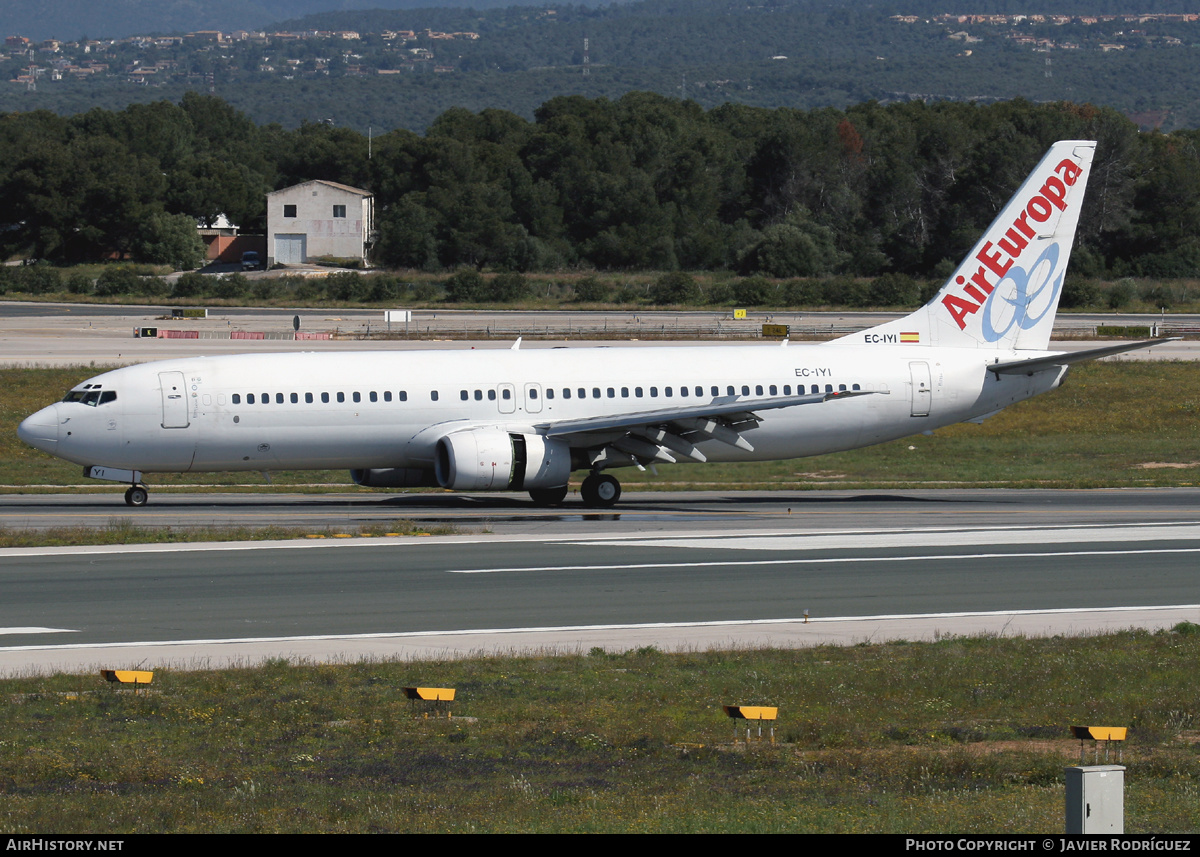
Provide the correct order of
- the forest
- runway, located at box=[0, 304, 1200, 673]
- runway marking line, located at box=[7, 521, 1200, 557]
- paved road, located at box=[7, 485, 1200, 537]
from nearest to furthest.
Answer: runway, located at box=[0, 304, 1200, 673]
runway marking line, located at box=[7, 521, 1200, 557]
paved road, located at box=[7, 485, 1200, 537]
the forest

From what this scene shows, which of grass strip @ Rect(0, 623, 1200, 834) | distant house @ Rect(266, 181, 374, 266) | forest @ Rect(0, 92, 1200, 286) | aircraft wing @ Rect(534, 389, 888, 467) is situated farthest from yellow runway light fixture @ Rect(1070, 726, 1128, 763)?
distant house @ Rect(266, 181, 374, 266)

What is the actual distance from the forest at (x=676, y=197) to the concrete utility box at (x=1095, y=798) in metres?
133

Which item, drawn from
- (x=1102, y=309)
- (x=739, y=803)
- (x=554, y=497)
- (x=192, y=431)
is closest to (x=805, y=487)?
(x=554, y=497)

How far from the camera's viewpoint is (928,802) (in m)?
13.5

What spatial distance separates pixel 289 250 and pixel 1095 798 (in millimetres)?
166441

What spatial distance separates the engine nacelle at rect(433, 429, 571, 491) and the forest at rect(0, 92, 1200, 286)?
105 m

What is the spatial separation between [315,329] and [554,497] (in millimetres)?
60154

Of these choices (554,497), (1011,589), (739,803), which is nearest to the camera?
(739,803)

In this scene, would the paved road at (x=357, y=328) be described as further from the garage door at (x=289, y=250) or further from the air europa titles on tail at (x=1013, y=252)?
the garage door at (x=289, y=250)

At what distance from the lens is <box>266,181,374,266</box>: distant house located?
168 meters

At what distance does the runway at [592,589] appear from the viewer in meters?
22.5

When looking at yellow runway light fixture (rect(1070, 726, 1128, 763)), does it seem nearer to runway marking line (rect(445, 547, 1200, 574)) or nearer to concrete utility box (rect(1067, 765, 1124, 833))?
concrete utility box (rect(1067, 765, 1124, 833))

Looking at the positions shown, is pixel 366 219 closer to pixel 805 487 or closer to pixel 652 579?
pixel 805 487

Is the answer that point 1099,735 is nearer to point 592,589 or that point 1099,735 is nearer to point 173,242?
point 592,589
